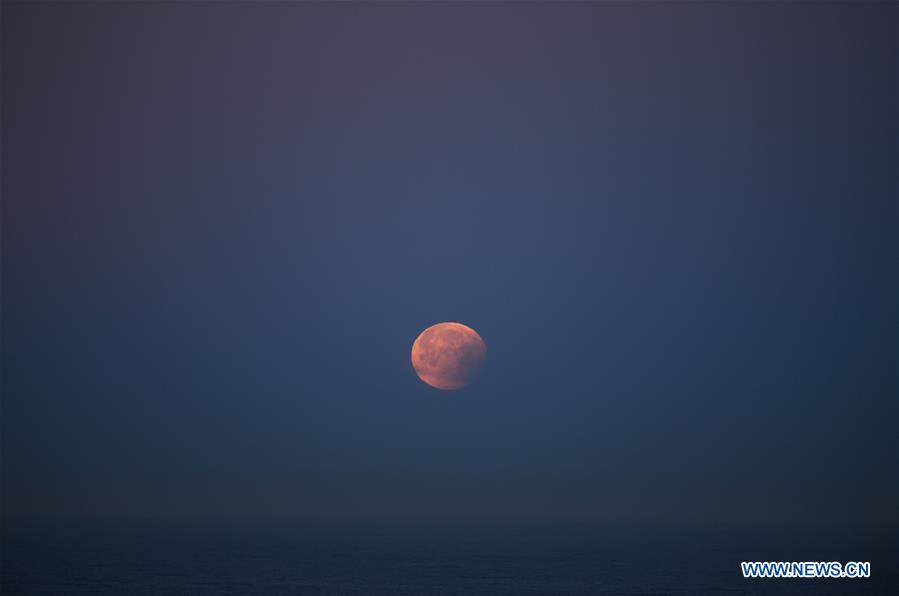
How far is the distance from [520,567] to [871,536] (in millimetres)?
107090

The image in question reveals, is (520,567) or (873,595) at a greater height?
(520,567)

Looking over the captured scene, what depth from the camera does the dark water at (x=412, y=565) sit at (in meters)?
98.8

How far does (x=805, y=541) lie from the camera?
18775 centimetres

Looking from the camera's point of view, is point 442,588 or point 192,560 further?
point 192,560

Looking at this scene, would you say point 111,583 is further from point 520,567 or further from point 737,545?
point 737,545

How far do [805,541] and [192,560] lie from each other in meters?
122

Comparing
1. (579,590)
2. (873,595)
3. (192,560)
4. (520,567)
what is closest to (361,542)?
(192,560)

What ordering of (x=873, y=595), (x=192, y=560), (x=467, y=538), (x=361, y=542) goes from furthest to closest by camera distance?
(x=467, y=538), (x=361, y=542), (x=192, y=560), (x=873, y=595)

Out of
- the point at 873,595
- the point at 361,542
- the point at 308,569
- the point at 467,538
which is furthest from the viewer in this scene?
the point at 467,538

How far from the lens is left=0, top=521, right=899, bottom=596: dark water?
98812mm

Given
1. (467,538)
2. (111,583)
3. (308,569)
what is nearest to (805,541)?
(467,538)

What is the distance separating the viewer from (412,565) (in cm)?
12462

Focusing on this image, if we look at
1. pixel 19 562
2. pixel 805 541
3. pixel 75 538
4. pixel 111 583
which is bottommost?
pixel 111 583

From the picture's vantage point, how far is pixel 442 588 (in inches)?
3821
